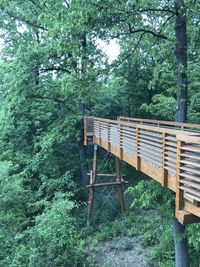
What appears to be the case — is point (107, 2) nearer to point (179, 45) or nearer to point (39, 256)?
point (179, 45)

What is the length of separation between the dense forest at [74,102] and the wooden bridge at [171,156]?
3.09ft

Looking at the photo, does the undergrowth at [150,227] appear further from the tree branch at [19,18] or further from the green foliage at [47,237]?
the tree branch at [19,18]

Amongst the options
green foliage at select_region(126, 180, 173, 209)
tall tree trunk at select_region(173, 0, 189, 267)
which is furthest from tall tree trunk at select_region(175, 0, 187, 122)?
green foliage at select_region(126, 180, 173, 209)

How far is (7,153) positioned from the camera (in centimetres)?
1410

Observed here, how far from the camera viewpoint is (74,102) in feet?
51.8

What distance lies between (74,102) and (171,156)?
34.8ft

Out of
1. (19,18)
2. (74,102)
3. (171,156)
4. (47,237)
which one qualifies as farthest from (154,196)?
(19,18)

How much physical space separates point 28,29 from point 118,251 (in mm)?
11131

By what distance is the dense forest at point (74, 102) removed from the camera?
7.58 m

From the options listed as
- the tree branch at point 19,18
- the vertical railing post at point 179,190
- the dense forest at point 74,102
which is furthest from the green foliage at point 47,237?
the tree branch at point 19,18

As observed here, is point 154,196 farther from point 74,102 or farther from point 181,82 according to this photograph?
point 74,102

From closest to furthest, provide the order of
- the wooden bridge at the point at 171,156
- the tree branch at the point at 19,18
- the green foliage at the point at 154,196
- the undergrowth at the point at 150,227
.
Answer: the wooden bridge at the point at 171,156, the green foliage at the point at 154,196, the undergrowth at the point at 150,227, the tree branch at the point at 19,18

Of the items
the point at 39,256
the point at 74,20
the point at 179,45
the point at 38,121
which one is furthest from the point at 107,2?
the point at 38,121

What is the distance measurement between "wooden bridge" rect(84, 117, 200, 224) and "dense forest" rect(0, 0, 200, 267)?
941 millimetres
